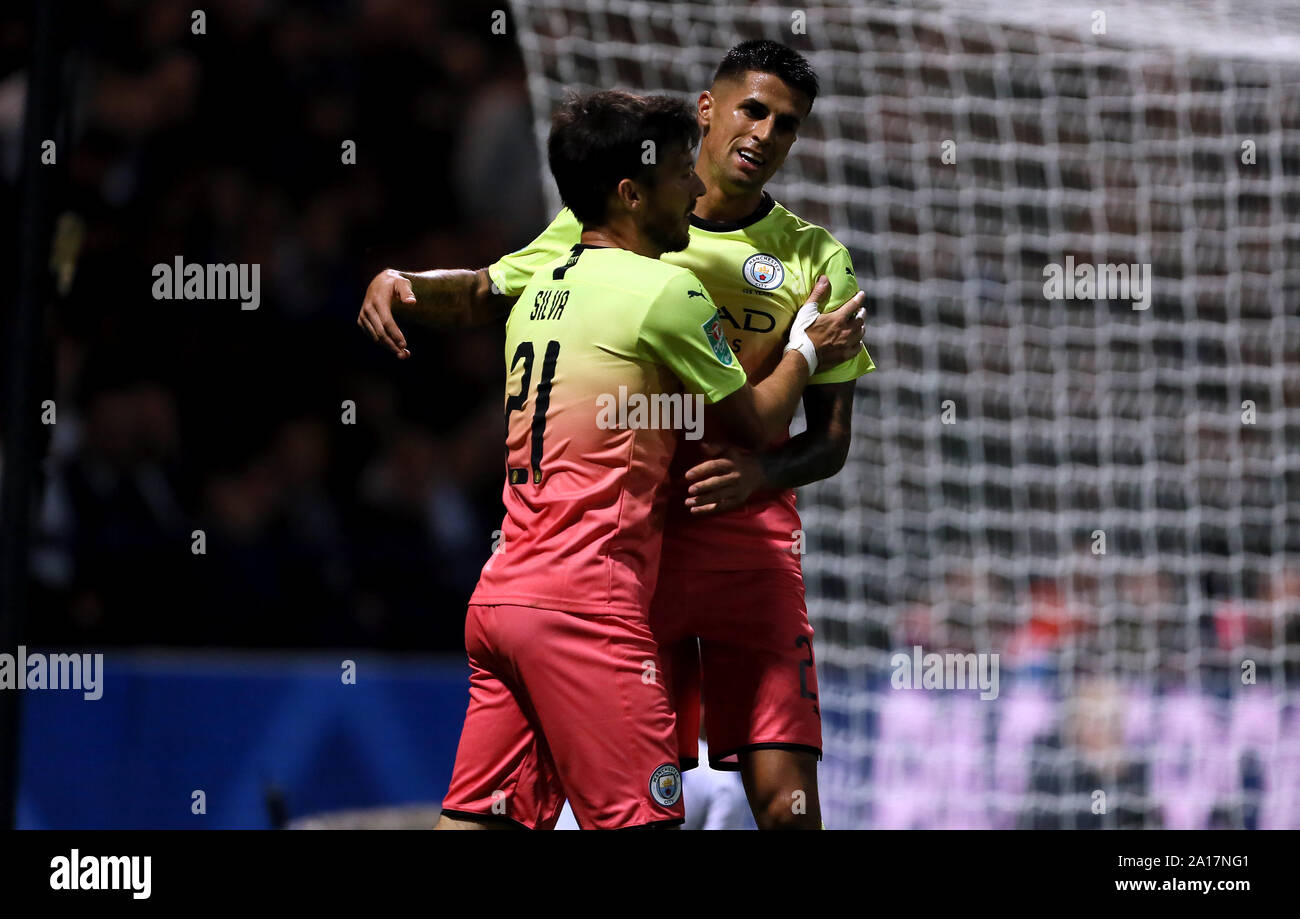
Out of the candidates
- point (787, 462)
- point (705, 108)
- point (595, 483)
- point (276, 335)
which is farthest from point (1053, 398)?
point (595, 483)

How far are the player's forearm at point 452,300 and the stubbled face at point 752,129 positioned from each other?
500 mm

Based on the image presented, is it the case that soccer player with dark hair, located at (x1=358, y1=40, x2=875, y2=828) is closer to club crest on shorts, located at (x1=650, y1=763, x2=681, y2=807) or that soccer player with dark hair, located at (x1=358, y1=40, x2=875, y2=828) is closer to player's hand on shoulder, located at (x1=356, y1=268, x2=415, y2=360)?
player's hand on shoulder, located at (x1=356, y1=268, x2=415, y2=360)

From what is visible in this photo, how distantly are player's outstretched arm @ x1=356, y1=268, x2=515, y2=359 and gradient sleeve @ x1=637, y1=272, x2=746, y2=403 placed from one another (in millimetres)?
486

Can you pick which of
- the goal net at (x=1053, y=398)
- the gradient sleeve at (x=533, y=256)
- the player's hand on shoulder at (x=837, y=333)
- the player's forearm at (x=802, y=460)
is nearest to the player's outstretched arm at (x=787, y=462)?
the player's forearm at (x=802, y=460)

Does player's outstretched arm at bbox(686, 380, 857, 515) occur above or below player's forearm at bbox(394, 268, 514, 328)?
below

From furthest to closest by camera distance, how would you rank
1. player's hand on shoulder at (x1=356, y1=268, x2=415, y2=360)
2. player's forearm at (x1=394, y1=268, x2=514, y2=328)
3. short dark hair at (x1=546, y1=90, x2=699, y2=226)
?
1. player's forearm at (x1=394, y1=268, x2=514, y2=328)
2. player's hand on shoulder at (x1=356, y1=268, x2=415, y2=360)
3. short dark hair at (x1=546, y1=90, x2=699, y2=226)

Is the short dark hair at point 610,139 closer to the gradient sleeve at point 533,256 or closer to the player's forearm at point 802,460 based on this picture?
the gradient sleeve at point 533,256

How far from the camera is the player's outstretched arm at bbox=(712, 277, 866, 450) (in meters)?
2.75

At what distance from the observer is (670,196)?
9.07 ft

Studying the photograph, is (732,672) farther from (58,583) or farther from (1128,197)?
(1128,197)

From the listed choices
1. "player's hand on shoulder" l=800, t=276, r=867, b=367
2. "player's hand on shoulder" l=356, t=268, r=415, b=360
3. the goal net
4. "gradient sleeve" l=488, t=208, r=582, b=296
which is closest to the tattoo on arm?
"player's hand on shoulder" l=800, t=276, r=867, b=367

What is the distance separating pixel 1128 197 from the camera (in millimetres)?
5863

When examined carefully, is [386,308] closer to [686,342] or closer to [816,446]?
[686,342]
